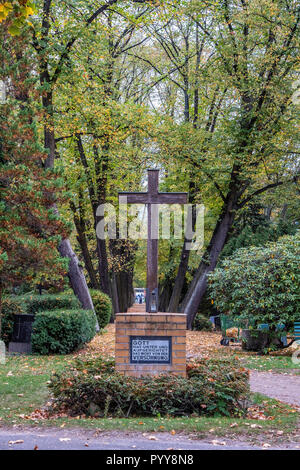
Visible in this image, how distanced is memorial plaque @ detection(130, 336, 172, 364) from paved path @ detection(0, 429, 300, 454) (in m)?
1.98

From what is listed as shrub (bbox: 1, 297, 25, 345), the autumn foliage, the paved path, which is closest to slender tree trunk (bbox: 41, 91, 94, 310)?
shrub (bbox: 1, 297, 25, 345)

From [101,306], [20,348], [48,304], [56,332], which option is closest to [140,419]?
[56,332]

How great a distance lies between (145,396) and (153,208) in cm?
313

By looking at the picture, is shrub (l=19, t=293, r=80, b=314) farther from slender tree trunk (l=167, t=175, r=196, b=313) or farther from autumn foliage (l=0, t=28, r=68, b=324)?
slender tree trunk (l=167, t=175, r=196, b=313)

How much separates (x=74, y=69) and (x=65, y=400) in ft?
36.3

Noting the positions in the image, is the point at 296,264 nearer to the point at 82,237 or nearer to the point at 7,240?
the point at 7,240

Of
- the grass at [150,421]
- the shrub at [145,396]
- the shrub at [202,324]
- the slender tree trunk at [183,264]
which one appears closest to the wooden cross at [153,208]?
the shrub at [145,396]

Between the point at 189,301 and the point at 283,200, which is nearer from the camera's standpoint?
the point at 283,200

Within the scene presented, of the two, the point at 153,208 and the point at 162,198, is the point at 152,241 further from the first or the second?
the point at 162,198

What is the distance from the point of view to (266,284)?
12.7m

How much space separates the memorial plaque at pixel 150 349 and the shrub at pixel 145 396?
0.62 metres

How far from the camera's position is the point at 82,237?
23.3 m

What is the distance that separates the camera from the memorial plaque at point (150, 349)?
7550 millimetres
